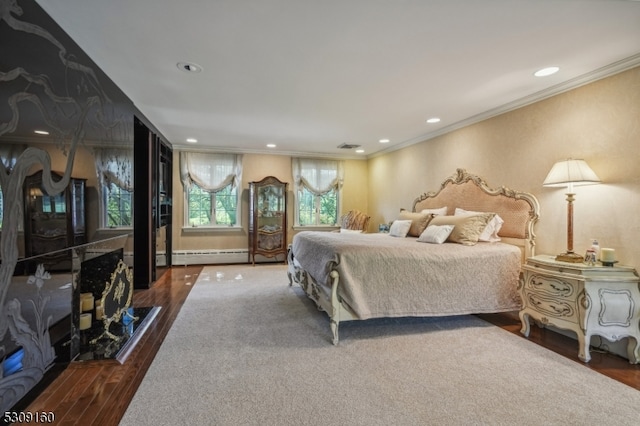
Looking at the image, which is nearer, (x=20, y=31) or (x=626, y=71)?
(x=20, y=31)

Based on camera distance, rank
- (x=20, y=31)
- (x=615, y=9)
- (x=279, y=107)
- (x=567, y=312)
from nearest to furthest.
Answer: (x=20, y=31) < (x=615, y=9) < (x=567, y=312) < (x=279, y=107)

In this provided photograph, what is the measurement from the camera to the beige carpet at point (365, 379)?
171 cm

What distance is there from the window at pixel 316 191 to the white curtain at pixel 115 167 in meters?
3.76

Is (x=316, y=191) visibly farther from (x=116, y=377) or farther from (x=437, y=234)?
(x=116, y=377)

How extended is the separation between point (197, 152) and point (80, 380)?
476 centimetres

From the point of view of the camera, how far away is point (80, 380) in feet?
6.77

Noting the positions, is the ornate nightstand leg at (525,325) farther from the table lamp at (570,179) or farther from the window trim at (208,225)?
the window trim at (208,225)

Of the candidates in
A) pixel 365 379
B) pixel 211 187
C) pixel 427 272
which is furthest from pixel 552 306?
pixel 211 187

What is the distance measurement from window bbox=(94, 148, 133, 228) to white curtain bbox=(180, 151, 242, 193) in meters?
2.82

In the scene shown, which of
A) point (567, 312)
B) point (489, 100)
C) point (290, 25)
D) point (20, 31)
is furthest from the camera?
point (489, 100)

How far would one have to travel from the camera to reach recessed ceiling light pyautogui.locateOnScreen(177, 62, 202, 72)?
8.43ft

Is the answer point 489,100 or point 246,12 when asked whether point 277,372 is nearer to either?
point 246,12

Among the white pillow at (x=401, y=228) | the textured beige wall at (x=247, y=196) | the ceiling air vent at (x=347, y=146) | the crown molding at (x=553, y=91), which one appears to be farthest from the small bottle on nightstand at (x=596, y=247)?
the textured beige wall at (x=247, y=196)

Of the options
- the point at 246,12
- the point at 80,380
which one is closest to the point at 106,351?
the point at 80,380
